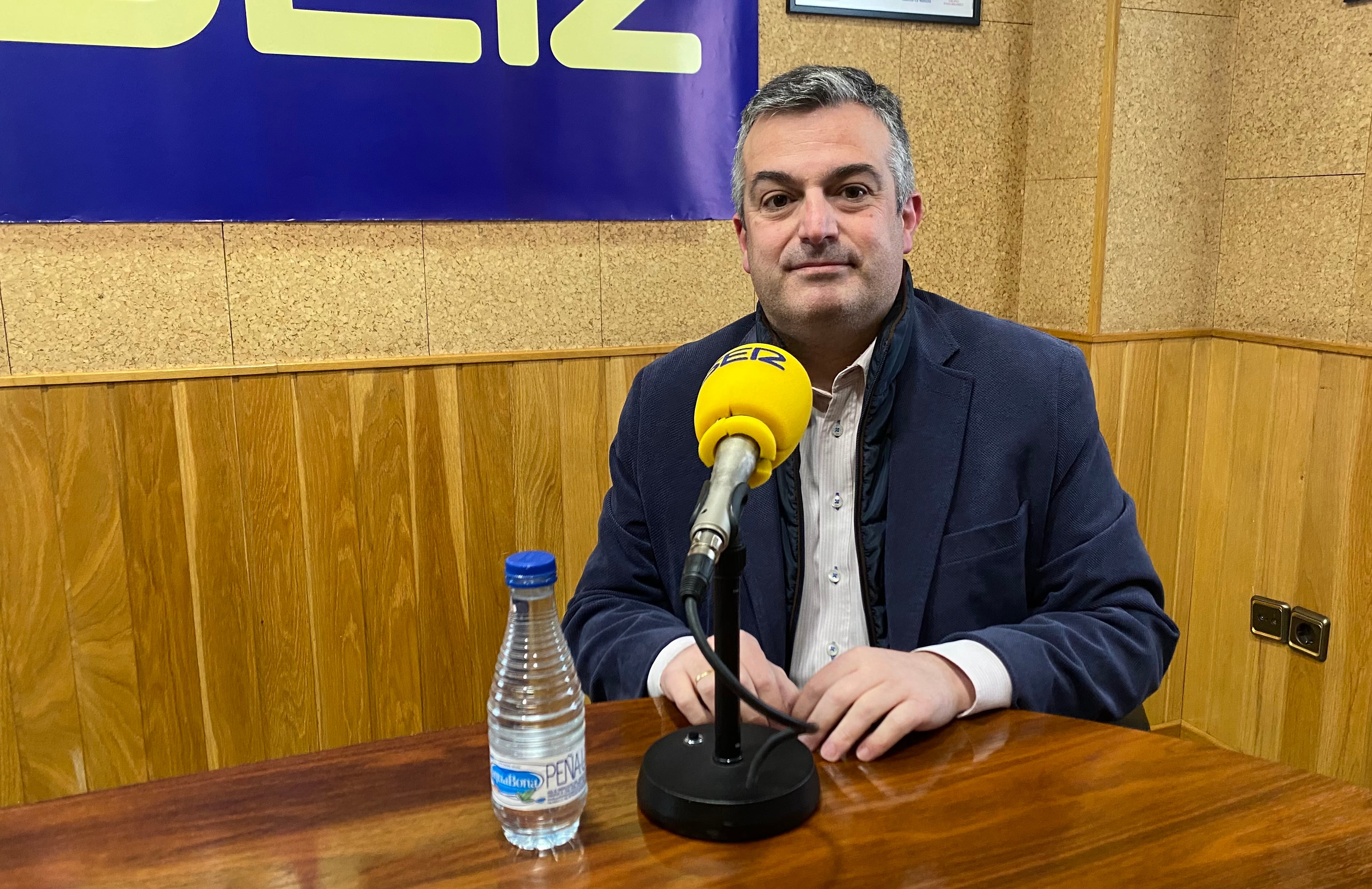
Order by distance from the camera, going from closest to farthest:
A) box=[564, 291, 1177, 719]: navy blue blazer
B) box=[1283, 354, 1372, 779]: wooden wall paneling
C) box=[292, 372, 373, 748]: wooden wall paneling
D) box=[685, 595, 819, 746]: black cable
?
box=[685, 595, 819, 746]: black cable < box=[564, 291, 1177, 719]: navy blue blazer < box=[292, 372, 373, 748]: wooden wall paneling < box=[1283, 354, 1372, 779]: wooden wall paneling

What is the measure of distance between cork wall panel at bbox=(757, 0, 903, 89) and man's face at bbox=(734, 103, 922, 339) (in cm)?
102

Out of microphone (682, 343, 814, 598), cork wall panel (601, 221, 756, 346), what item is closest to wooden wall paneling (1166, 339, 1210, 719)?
cork wall panel (601, 221, 756, 346)

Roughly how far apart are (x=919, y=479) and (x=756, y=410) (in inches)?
25.9

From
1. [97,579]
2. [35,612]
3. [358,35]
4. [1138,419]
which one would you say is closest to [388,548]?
[97,579]

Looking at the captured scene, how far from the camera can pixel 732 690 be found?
31.7 inches

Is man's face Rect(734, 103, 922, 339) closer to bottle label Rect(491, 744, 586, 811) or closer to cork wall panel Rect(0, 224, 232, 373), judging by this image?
bottle label Rect(491, 744, 586, 811)

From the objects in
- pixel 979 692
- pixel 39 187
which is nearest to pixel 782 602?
pixel 979 692

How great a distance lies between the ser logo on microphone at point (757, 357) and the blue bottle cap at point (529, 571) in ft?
0.78

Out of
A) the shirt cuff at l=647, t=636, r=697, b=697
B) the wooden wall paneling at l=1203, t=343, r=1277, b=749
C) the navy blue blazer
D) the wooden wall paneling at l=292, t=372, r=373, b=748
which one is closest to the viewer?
the shirt cuff at l=647, t=636, r=697, b=697

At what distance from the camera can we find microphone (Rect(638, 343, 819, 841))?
87cm

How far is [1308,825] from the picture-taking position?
0.89 metres

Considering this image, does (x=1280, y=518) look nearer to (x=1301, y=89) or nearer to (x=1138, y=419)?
(x=1138, y=419)

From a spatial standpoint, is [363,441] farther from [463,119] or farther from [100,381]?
[463,119]

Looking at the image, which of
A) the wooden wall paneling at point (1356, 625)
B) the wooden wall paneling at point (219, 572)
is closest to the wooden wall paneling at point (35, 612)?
the wooden wall paneling at point (219, 572)
